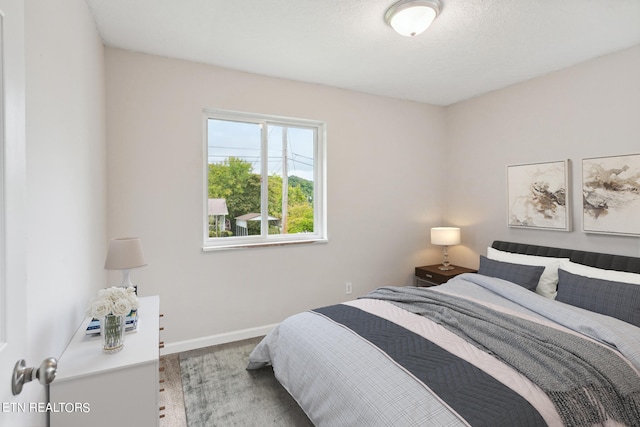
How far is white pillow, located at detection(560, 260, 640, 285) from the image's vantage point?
2.24 m

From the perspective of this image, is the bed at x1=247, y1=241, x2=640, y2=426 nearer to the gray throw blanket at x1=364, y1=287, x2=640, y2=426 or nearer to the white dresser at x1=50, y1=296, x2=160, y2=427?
the gray throw blanket at x1=364, y1=287, x2=640, y2=426

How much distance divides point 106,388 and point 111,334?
9.0 inches

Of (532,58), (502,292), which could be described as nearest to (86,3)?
(532,58)

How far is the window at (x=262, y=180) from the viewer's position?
309cm

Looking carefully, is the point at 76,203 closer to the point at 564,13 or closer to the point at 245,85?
the point at 245,85

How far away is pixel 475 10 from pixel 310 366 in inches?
95.9

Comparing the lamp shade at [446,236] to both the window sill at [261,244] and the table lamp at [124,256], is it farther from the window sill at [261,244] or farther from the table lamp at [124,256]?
the table lamp at [124,256]

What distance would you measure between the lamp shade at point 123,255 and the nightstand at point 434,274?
9.64 feet

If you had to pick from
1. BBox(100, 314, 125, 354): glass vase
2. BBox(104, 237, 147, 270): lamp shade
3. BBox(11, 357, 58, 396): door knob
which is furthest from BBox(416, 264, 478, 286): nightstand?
BBox(11, 357, 58, 396): door knob

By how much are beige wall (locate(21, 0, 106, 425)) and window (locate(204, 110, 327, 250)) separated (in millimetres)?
997

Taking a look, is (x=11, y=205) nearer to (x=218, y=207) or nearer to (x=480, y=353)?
(x=480, y=353)

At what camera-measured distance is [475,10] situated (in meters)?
2.07

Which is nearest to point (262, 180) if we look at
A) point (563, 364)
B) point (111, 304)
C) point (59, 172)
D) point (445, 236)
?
point (59, 172)

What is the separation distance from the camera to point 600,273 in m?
2.40
